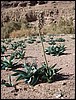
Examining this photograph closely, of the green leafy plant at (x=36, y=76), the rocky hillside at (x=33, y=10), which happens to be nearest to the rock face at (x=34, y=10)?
the rocky hillside at (x=33, y=10)

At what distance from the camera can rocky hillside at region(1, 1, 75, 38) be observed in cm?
4700

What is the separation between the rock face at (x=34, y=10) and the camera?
47281mm

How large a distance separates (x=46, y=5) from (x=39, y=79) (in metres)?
45.9

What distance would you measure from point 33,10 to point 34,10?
0.93 ft

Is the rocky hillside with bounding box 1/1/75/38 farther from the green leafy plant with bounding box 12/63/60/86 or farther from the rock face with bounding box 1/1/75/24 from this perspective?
the green leafy plant with bounding box 12/63/60/86

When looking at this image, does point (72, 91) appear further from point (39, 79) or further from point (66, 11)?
point (66, 11)

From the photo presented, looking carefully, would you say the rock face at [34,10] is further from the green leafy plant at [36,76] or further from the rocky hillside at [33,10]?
the green leafy plant at [36,76]

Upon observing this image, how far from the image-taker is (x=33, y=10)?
5000 cm

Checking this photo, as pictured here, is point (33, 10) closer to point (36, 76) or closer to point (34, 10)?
point (34, 10)

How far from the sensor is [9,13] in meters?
51.1

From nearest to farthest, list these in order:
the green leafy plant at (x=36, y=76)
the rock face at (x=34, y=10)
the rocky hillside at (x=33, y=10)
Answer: the green leafy plant at (x=36, y=76) → the rocky hillside at (x=33, y=10) → the rock face at (x=34, y=10)

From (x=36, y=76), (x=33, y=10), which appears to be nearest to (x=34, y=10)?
(x=33, y=10)

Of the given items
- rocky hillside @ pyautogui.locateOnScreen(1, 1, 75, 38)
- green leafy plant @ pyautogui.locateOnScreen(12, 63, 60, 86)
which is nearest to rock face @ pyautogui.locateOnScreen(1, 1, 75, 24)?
rocky hillside @ pyautogui.locateOnScreen(1, 1, 75, 38)

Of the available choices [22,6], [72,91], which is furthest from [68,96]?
[22,6]
